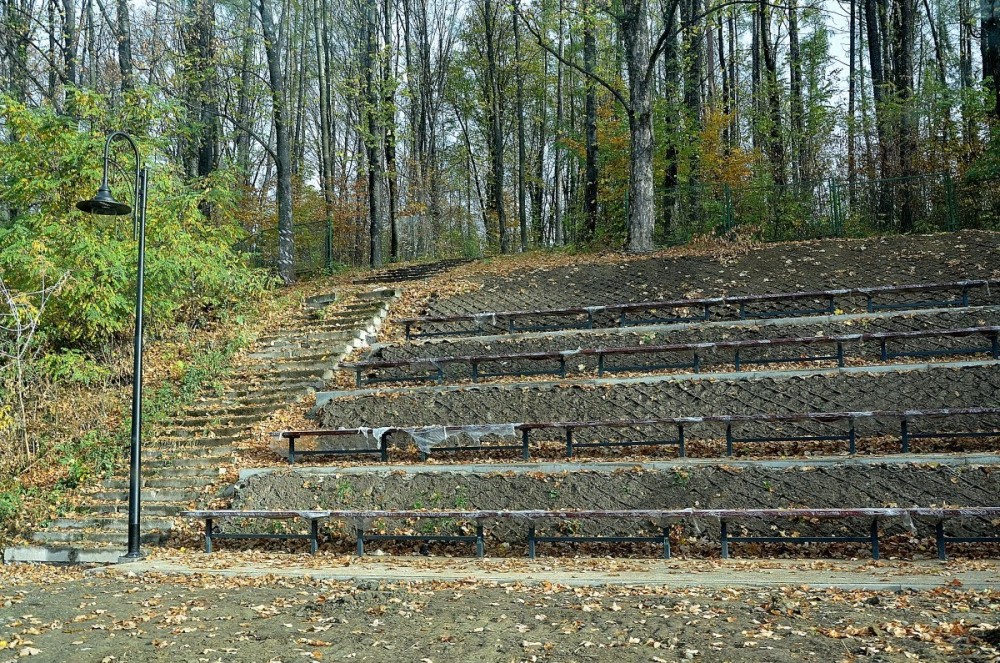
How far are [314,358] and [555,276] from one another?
5.12 meters

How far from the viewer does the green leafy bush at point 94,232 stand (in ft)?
45.0

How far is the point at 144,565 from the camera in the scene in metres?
8.26

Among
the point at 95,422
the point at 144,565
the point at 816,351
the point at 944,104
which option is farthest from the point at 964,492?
the point at 944,104

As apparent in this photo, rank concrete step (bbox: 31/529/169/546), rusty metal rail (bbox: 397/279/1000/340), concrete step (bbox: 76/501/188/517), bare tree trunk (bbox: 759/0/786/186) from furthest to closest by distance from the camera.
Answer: bare tree trunk (bbox: 759/0/786/186), rusty metal rail (bbox: 397/279/1000/340), concrete step (bbox: 76/501/188/517), concrete step (bbox: 31/529/169/546)

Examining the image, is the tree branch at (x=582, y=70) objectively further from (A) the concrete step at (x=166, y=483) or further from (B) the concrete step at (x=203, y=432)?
(A) the concrete step at (x=166, y=483)

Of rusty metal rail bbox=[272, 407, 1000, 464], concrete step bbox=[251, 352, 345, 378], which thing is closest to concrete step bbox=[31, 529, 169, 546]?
rusty metal rail bbox=[272, 407, 1000, 464]

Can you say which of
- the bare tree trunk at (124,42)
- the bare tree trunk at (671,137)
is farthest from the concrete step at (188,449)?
the bare tree trunk at (671,137)

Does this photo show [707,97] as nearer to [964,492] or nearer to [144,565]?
[964,492]

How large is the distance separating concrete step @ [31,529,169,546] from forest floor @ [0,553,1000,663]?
2367 millimetres

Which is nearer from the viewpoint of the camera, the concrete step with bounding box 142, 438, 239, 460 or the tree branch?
the concrete step with bounding box 142, 438, 239, 460

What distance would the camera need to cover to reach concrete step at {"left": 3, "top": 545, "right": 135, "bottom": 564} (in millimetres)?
8992

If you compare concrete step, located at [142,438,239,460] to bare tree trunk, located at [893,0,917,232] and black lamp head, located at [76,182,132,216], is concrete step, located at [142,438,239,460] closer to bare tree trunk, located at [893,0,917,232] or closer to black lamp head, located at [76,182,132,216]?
black lamp head, located at [76,182,132,216]

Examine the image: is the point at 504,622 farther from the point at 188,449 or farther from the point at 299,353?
the point at 299,353

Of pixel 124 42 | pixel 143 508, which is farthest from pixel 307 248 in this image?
pixel 143 508
